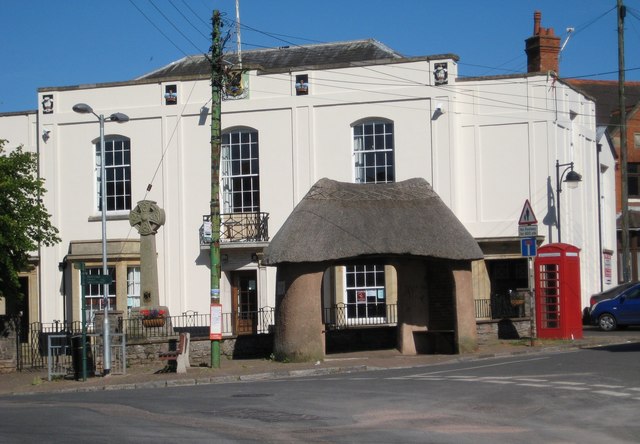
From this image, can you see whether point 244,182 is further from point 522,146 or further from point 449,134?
point 522,146

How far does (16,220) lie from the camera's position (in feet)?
90.5

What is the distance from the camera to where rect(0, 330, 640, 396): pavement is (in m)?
22.9

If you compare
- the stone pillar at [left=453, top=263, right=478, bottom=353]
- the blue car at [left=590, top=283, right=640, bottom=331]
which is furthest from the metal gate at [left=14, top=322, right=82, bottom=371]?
the blue car at [left=590, top=283, right=640, bottom=331]

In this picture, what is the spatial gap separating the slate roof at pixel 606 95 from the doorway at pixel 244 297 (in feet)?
78.8

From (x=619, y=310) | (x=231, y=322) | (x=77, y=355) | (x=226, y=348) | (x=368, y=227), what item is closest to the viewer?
(x=77, y=355)

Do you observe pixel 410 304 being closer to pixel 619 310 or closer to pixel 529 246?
pixel 529 246

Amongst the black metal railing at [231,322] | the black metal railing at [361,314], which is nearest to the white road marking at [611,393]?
the black metal railing at [231,322]

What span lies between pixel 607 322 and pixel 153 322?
15.9 metres

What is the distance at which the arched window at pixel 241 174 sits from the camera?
36219 millimetres

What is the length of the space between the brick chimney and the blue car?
402 inches

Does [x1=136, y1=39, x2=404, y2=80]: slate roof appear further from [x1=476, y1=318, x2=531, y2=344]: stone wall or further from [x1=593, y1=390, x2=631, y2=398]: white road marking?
[x1=593, y1=390, x2=631, y2=398]: white road marking

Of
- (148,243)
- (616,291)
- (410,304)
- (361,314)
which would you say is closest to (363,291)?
(361,314)

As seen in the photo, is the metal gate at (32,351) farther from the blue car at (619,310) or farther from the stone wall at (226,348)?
the blue car at (619,310)

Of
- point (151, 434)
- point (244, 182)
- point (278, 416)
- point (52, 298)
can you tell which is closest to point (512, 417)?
point (278, 416)
